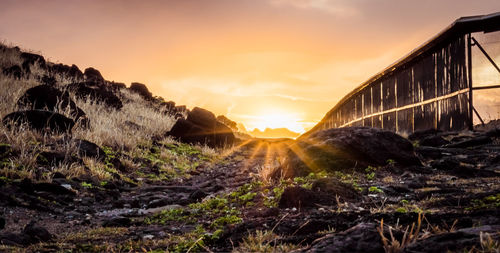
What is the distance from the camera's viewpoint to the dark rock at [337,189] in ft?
12.7

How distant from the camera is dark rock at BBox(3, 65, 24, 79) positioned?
11845 millimetres

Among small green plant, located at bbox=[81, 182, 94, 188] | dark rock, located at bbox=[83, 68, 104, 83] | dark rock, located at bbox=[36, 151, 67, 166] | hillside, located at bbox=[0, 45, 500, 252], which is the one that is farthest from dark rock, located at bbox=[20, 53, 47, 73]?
small green plant, located at bbox=[81, 182, 94, 188]

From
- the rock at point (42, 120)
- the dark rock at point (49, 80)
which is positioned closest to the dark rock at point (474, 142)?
the rock at point (42, 120)

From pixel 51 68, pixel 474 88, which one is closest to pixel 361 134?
pixel 474 88

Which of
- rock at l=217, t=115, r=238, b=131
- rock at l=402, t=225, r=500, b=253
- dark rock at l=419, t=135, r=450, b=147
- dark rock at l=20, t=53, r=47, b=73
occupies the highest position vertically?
dark rock at l=20, t=53, r=47, b=73

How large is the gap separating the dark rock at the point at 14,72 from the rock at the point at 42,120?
18.6 ft

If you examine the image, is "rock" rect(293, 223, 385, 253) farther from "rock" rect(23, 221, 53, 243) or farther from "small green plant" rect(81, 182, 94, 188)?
"small green plant" rect(81, 182, 94, 188)

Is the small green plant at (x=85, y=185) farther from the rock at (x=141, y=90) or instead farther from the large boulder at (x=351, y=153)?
the rock at (x=141, y=90)

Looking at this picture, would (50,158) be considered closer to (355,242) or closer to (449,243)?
(355,242)

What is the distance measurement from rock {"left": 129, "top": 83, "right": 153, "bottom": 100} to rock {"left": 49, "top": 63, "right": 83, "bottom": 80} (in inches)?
151

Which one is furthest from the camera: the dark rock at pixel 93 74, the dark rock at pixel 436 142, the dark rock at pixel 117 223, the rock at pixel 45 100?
the dark rock at pixel 93 74

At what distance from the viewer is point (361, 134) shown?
20.9 feet

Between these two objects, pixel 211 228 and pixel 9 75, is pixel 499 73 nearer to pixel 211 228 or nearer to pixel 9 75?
pixel 211 228

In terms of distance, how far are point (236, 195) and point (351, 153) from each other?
2.52 meters
